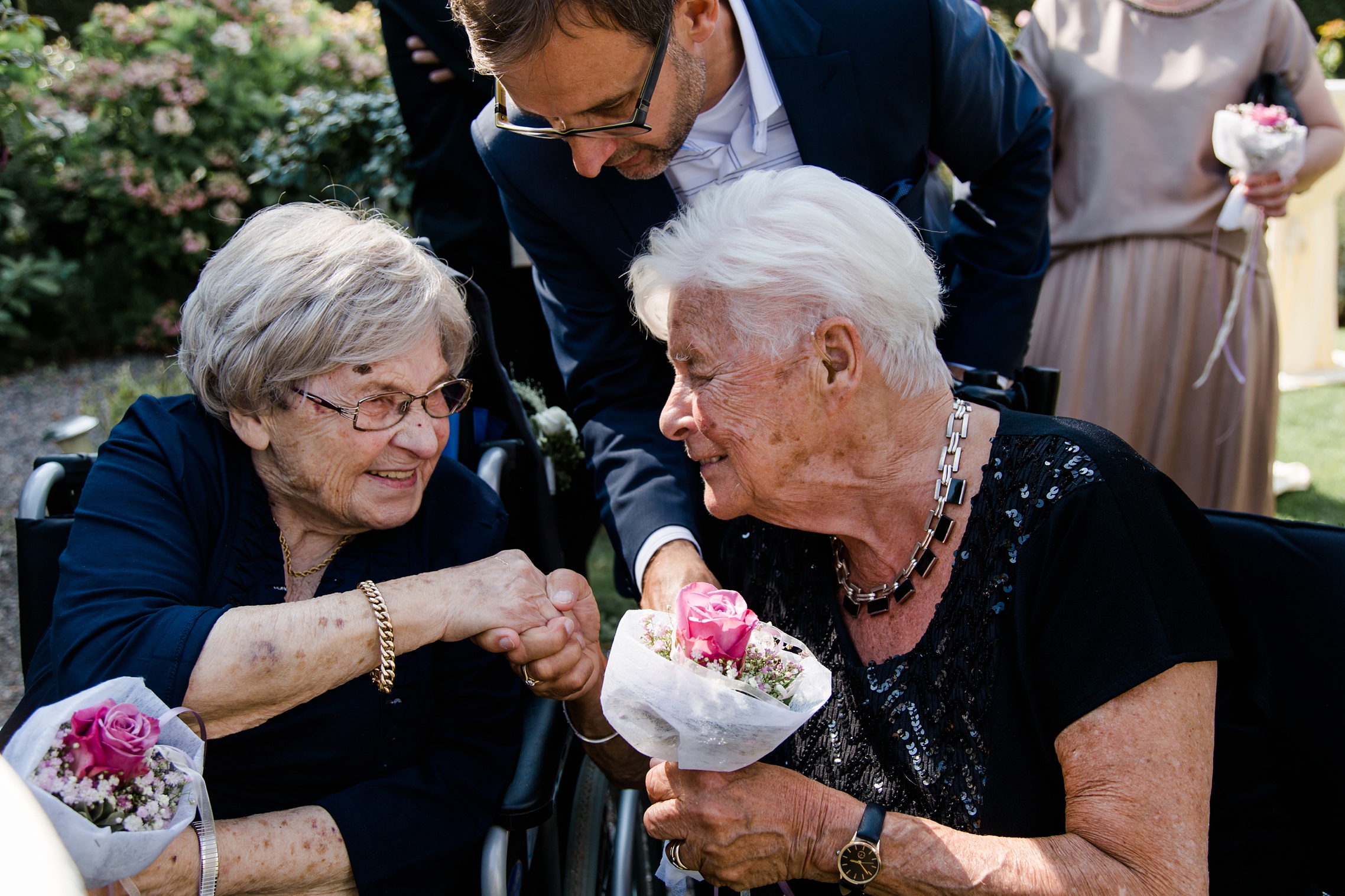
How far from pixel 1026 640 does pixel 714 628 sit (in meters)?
0.55

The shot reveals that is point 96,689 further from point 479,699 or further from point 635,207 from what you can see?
point 635,207

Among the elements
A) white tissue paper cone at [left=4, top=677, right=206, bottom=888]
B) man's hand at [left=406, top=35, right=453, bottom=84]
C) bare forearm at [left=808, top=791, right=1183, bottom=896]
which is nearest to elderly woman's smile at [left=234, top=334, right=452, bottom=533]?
white tissue paper cone at [left=4, top=677, right=206, bottom=888]

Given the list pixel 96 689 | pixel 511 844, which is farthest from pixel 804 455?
pixel 96 689

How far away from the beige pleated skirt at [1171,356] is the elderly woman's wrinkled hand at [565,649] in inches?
97.9

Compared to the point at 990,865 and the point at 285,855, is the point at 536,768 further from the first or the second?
the point at 990,865

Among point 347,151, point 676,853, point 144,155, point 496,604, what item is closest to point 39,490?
point 496,604

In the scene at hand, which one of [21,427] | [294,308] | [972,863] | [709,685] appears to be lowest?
[21,427]

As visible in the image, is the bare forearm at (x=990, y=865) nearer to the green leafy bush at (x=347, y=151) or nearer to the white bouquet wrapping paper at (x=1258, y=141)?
the white bouquet wrapping paper at (x=1258, y=141)

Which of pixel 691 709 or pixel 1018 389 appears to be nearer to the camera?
pixel 691 709

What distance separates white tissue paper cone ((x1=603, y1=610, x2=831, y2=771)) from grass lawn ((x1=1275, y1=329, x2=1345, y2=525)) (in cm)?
419

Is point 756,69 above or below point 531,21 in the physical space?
below

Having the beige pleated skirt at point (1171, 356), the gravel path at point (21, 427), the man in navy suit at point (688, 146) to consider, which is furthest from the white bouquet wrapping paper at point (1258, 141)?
the gravel path at point (21, 427)

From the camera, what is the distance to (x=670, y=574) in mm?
2182

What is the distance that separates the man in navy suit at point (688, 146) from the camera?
1.96m
